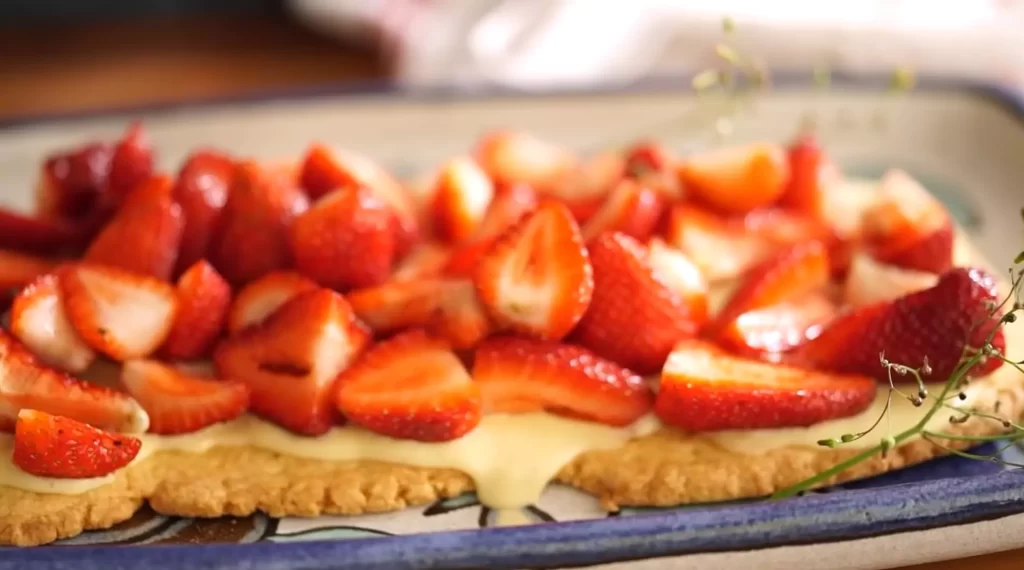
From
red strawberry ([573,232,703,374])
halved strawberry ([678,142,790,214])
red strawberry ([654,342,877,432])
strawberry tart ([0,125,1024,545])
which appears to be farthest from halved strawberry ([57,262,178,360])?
halved strawberry ([678,142,790,214])

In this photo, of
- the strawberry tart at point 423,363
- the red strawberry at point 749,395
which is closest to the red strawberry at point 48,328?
the strawberry tart at point 423,363

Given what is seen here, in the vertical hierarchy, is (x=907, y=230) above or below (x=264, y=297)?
above

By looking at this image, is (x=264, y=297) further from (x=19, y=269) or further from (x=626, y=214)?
(x=626, y=214)

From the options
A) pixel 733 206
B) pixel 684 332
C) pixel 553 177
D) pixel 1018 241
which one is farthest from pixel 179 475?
pixel 1018 241

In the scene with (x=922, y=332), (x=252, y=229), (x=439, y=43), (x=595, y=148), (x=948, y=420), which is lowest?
(x=948, y=420)

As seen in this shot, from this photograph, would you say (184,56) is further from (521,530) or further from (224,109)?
(521,530)

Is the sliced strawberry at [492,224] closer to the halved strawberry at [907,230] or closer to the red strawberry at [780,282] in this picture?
the red strawberry at [780,282]

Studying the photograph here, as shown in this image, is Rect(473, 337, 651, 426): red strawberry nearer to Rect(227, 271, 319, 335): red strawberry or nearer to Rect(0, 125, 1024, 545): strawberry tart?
Rect(0, 125, 1024, 545): strawberry tart

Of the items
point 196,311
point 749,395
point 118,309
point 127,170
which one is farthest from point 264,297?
point 749,395

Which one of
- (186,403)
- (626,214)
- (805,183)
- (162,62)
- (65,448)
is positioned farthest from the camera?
(162,62)
